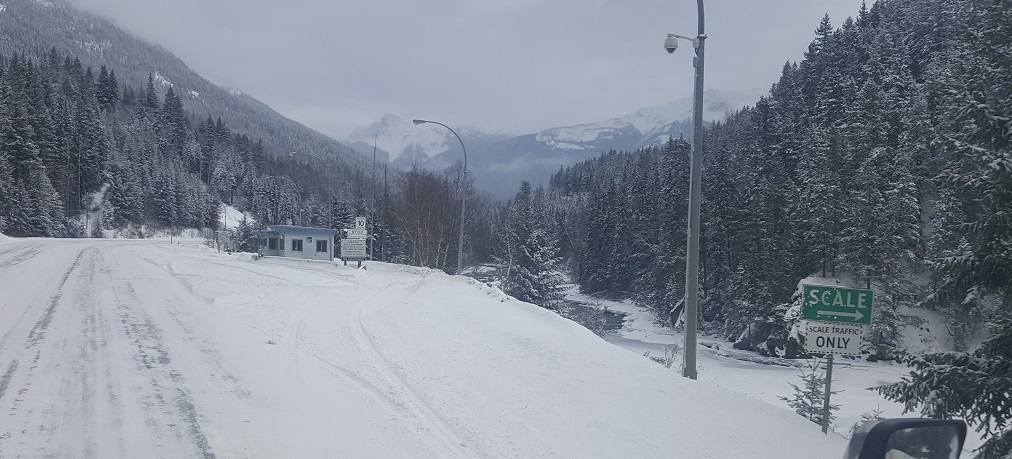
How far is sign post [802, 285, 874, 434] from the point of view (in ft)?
22.7

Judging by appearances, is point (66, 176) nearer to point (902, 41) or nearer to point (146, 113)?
point (146, 113)

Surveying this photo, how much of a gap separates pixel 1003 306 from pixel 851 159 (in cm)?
3485

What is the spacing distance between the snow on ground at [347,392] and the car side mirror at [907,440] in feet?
11.0

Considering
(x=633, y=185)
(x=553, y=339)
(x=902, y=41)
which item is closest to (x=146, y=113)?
(x=633, y=185)

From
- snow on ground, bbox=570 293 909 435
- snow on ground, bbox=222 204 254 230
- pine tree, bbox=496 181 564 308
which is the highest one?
snow on ground, bbox=222 204 254 230

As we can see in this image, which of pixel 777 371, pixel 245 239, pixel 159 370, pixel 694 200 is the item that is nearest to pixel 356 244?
pixel 777 371

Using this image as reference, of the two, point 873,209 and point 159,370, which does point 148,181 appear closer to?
point 873,209

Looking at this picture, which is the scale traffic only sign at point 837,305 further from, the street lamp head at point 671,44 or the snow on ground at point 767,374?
the snow on ground at point 767,374

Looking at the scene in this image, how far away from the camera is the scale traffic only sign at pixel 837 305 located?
6910 mm

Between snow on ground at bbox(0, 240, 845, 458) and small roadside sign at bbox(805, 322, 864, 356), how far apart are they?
114cm

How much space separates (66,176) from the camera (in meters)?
83.8

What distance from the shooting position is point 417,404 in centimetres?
731

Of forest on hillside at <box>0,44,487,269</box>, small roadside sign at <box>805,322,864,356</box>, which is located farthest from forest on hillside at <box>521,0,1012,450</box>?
forest on hillside at <box>0,44,487,269</box>

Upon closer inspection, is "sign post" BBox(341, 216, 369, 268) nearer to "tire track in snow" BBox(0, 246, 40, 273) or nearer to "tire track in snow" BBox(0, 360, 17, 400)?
"tire track in snow" BBox(0, 246, 40, 273)
